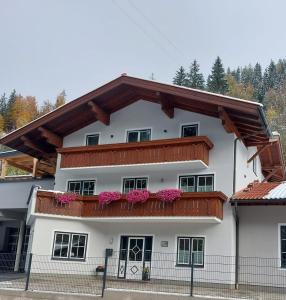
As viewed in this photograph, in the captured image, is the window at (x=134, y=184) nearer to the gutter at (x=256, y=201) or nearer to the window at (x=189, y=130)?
the window at (x=189, y=130)

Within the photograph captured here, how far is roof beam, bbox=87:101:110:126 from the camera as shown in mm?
22062

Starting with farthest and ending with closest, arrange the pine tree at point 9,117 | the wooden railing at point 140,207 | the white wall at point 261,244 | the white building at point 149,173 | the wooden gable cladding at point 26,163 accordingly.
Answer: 1. the pine tree at point 9,117
2. the wooden gable cladding at point 26,163
3. the white building at point 149,173
4. the wooden railing at point 140,207
5. the white wall at point 261,244

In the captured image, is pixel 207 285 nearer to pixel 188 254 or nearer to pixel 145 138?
pixel 188 254

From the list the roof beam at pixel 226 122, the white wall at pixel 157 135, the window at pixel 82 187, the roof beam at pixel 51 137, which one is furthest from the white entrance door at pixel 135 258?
the roof beam at pixel 51 137

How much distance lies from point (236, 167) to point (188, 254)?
14.5 feet

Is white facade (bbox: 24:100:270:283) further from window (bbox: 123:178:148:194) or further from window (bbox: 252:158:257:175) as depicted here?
window (bbox: 252:158:257:175)

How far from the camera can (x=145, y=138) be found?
72.3 feet

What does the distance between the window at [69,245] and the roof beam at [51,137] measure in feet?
18.1

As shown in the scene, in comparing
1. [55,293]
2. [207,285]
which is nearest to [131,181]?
[207,285]

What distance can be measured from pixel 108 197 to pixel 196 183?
4155 mm

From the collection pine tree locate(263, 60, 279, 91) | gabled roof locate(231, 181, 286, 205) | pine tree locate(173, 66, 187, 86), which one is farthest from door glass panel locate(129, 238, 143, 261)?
pine tree locate(263, 60, 279, 91)

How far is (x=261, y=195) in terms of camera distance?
1852cm

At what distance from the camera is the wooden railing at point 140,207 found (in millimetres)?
18312

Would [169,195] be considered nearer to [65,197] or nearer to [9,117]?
[65,197]
